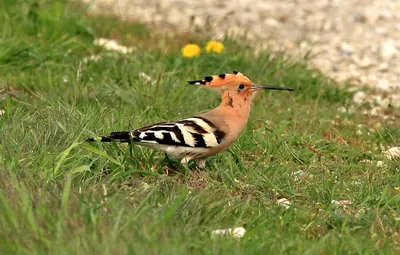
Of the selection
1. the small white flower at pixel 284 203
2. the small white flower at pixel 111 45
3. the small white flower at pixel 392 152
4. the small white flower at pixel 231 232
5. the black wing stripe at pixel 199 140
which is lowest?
the small white flower at pixel 111 45

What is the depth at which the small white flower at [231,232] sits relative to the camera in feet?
12.7

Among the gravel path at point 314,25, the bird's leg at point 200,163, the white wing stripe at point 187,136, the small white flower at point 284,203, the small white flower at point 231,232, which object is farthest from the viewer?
the gravel path at point 314,25

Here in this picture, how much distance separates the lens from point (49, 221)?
3.73 m

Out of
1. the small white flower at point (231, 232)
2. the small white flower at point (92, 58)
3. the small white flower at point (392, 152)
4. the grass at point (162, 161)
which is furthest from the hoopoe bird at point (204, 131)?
the small white flower at point (92, 58)

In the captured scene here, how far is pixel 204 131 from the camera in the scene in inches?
→ 197

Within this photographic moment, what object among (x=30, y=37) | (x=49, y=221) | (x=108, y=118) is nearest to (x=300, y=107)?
(x=108, y=118)

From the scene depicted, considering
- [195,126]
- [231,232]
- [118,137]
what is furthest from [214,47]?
[231,232]

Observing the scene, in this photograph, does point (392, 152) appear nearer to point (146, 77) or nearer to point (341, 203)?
point (341, 203)

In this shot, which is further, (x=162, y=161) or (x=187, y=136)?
(x=162, y=161)

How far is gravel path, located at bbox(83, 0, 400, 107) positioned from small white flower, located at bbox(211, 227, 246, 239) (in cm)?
396

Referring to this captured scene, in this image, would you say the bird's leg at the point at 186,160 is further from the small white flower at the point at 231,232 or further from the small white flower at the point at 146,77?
the small white flower at the point at 146,77

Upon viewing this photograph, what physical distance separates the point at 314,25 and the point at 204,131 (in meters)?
5.00

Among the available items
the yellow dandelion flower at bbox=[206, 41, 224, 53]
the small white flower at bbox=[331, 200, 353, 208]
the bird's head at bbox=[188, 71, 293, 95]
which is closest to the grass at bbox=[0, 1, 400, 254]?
the small white flower at bbox=[331, 200, 353, 208]

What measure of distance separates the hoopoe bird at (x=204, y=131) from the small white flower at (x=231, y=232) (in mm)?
918
